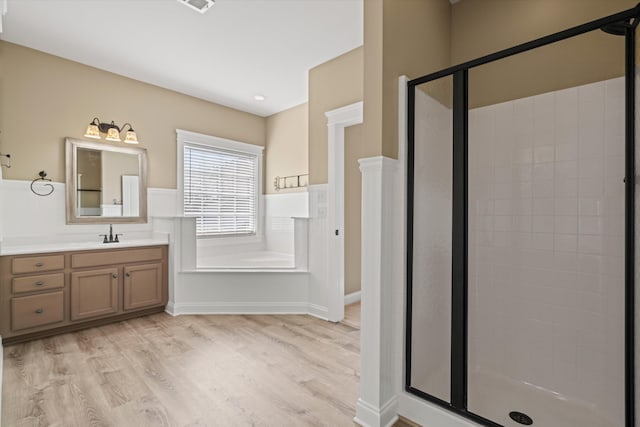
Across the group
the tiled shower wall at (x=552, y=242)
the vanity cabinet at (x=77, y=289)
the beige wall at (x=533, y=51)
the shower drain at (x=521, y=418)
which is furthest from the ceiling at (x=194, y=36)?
the shower drain at (x=521, y=418)

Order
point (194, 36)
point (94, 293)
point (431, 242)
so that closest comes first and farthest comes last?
point (431, 242)
point (194, 36)
point (94, 293)

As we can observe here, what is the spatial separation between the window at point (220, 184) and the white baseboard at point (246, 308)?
4.12ft

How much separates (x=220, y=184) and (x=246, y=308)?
2014 mm

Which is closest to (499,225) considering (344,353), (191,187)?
(344,353)

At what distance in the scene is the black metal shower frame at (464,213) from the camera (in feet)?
4.31

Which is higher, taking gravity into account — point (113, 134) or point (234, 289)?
point (113, 134)

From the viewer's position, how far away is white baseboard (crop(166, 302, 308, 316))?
3590 millimetres

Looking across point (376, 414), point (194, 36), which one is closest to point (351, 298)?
point (376, 414)

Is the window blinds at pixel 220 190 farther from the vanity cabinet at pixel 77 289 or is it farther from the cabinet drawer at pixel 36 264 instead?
the cabinet drawer at pixel 36 264

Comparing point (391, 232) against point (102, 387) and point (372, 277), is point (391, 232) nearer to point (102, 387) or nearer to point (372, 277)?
point (372, 277)

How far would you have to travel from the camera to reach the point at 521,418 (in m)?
1.74

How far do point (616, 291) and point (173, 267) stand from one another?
369cm

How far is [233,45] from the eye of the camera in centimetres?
311

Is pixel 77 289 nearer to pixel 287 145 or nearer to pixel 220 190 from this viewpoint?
pixel 220 190
